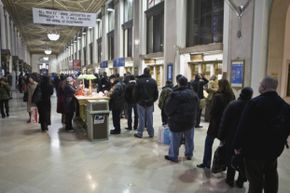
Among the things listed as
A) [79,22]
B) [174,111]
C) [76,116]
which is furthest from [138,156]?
[79,22]

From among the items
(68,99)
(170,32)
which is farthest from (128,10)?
(68,99)

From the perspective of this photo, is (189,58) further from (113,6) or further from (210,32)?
(113,6)

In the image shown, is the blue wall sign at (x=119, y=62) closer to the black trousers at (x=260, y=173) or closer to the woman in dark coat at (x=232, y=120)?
the woman in dark coat at (x=232, y=120)

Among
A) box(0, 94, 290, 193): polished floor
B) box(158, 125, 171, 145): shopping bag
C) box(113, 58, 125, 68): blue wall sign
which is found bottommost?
box(0, 94, 290, 193): polished floor

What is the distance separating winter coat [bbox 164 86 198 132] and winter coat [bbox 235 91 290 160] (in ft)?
5.87

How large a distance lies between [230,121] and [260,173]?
0.90m

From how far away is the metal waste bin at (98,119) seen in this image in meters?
5.77

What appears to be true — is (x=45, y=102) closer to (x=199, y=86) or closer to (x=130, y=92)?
(x=130, y=92)

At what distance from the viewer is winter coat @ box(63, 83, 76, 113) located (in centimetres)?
689

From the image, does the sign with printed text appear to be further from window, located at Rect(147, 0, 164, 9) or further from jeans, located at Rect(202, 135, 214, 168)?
window, located at Rect(147, 0, 164, 9)

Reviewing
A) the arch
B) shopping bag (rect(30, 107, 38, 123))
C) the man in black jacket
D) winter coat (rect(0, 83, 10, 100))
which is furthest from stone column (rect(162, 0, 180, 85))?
winter coat (rect(0, 83, 10, 100))

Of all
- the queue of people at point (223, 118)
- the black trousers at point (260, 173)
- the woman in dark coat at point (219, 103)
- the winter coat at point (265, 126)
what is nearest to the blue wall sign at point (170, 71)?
the queue of people at point (223, 118)

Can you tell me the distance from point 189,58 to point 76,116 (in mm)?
4723

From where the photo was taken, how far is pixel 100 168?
13.9ft
